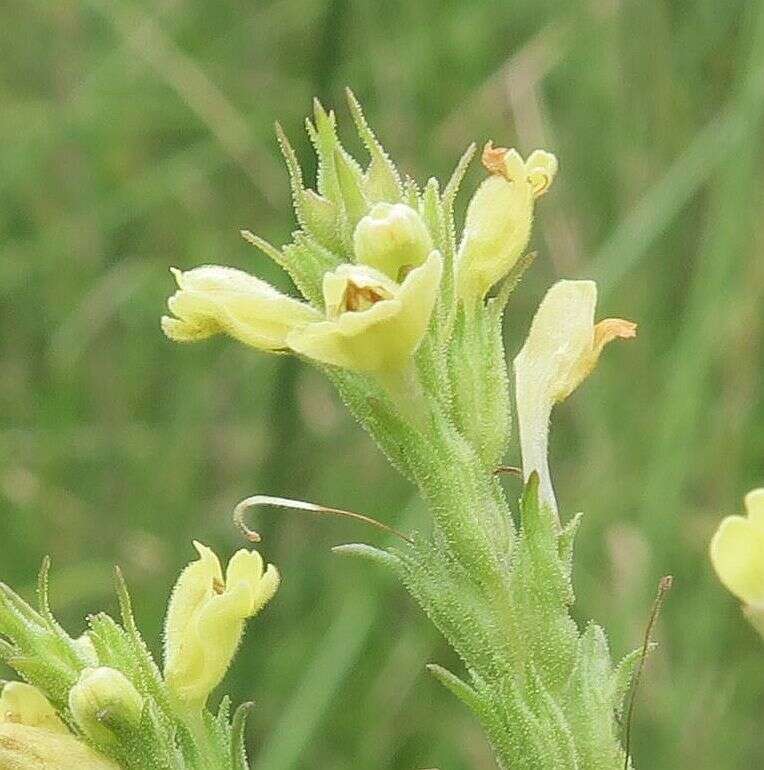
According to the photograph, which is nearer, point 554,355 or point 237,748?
point 237,748

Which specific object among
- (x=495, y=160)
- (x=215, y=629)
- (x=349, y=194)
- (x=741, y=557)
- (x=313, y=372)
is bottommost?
(x=215, y=629)

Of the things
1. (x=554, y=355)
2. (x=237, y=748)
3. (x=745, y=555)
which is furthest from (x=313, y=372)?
(x=745, y=555)

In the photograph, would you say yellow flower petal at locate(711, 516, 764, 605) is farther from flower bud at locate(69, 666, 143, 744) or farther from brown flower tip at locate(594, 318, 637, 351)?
flower bud at locate(69, 666, 143, 744)

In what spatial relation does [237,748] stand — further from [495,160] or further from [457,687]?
[495,160]

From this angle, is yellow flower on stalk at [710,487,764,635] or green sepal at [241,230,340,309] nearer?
yellow flower on stalk at [710,487,764,635]

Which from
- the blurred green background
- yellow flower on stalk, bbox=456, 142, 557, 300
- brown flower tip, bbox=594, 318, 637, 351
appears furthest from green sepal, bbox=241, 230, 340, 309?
the blurred green background

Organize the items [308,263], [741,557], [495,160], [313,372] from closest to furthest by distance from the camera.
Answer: [741,557] → [308,263] → [495,160] → [313,372]

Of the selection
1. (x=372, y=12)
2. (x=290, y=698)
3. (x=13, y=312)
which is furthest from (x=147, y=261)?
(x=290, y=698)
